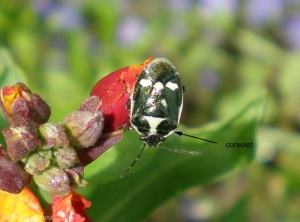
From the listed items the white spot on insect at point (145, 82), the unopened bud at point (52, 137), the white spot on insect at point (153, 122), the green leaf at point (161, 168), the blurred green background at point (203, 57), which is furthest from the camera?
the blurred green background at point (203, 57)

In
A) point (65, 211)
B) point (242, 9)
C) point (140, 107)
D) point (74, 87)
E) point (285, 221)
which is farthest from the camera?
point (242, 9)

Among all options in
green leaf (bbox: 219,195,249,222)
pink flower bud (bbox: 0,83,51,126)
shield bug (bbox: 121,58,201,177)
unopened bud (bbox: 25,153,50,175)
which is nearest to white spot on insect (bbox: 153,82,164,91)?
shield bug (bbox: 121,58,201,177)

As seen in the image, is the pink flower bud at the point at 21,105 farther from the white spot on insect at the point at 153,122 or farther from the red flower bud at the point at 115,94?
the white spot on insect at the point at 153,122

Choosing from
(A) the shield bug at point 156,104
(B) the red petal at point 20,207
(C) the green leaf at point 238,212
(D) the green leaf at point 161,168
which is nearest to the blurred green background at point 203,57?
(C) the green leaf at point 238,212

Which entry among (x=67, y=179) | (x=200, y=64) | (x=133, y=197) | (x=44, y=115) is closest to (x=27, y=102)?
(x=44, y=115)

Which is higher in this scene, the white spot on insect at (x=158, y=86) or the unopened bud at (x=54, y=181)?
the white spot on insect at (x=158, y=86)

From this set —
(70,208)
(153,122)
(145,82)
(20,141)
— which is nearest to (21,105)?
(20,141)

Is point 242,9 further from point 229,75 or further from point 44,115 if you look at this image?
point 44,115
